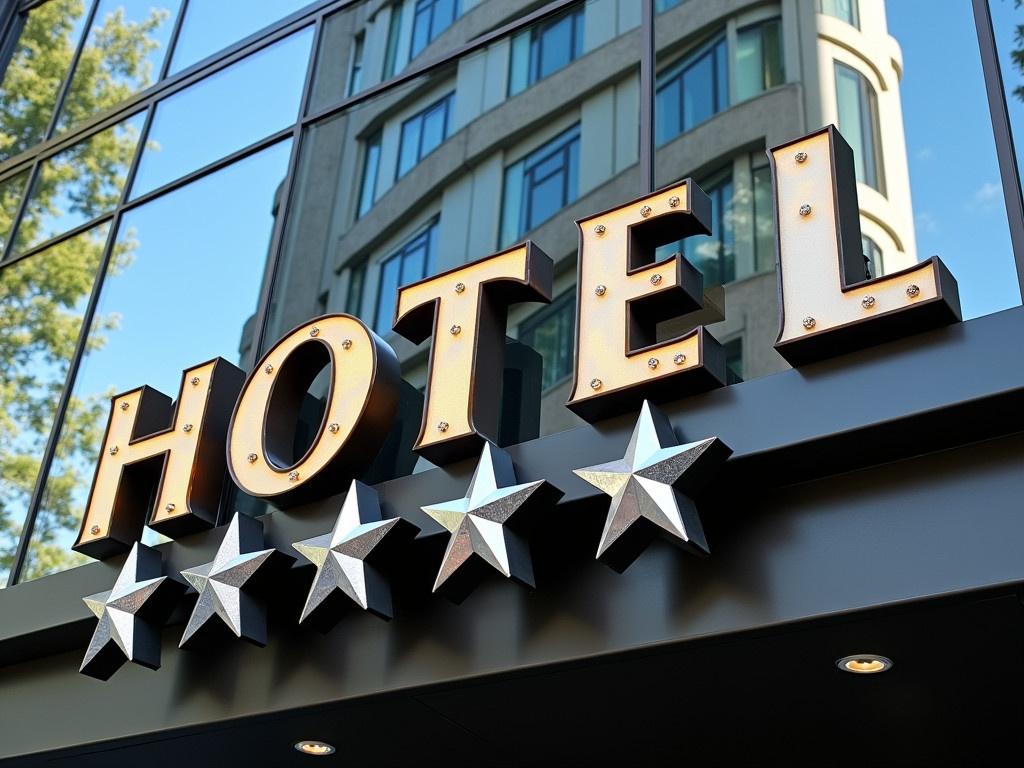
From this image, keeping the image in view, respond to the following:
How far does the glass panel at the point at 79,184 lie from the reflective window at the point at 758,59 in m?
5.94

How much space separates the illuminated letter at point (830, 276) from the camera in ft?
15.8

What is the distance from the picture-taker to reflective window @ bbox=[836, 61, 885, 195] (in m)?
6.02

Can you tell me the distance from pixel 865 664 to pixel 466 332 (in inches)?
94.9

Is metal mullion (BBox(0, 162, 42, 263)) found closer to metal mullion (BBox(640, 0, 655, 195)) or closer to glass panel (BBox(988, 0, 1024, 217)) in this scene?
metal mullion (BBox(640, 0, 655, 195))

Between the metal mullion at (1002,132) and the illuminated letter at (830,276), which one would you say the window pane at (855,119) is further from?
the metal mullion at (1002,132)

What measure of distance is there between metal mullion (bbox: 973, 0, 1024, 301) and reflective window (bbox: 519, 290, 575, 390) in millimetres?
2246

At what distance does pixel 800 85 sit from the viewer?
21.9 ft

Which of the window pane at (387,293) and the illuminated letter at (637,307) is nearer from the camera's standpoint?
the illuminated letter at (637,307)

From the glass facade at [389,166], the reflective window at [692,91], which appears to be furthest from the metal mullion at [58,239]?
the reflective window at [692,91]

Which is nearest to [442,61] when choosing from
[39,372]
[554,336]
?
[554,336]

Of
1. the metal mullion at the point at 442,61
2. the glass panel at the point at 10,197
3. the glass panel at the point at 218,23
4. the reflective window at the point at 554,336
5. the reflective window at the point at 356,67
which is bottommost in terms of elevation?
the reflective window at the point at 554,336

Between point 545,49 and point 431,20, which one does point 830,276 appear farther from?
point 431,20

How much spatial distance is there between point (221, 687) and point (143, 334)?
3.86 metres

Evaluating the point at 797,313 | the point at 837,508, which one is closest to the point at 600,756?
the point at 837,508
